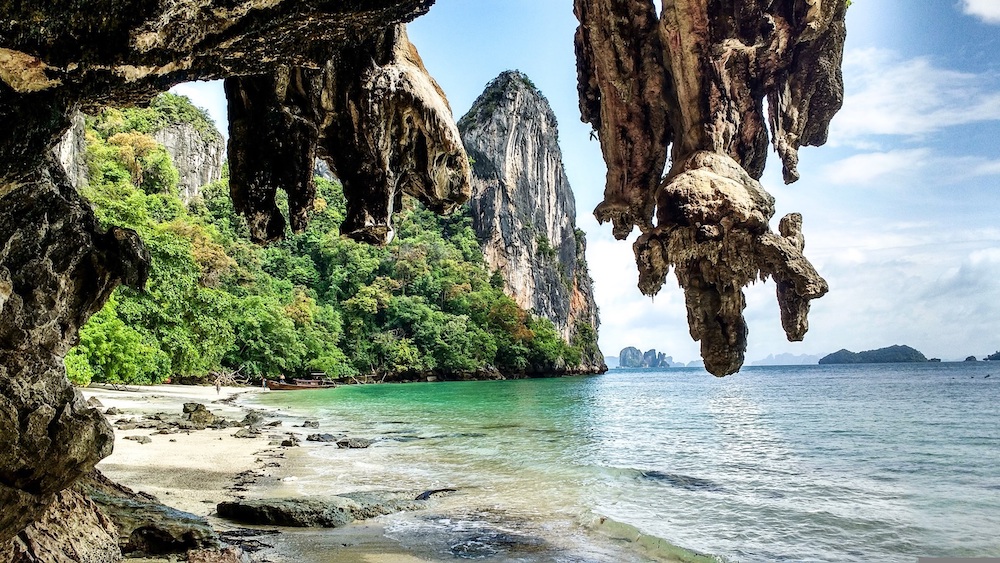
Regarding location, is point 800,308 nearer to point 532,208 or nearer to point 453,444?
point 453,444

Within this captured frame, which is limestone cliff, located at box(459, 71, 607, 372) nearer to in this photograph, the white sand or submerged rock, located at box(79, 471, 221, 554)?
the white sand

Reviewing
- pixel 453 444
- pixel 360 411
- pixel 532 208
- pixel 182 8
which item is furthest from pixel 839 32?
pixel 532 208

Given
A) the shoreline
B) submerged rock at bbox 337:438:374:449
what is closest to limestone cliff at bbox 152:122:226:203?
the shoreline

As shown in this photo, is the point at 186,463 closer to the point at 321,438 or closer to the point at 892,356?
the point at 321,438

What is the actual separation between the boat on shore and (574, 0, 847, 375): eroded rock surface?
40.9 m

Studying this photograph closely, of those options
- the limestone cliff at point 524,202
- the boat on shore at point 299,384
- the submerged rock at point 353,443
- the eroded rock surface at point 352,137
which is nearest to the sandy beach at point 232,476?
the submerged rock at point 353,443

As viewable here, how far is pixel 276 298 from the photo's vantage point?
4862cm

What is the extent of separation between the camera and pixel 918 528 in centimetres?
818

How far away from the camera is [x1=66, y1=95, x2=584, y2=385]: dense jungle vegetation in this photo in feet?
86.6

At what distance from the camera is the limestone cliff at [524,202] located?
8031 centimetres

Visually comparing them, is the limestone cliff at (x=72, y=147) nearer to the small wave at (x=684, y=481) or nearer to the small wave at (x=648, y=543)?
the small wave at (x=648, y=543)

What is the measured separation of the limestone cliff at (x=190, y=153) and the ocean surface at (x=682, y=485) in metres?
42.6

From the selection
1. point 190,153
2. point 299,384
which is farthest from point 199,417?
point 190,153

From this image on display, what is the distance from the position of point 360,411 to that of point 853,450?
61.3ft
